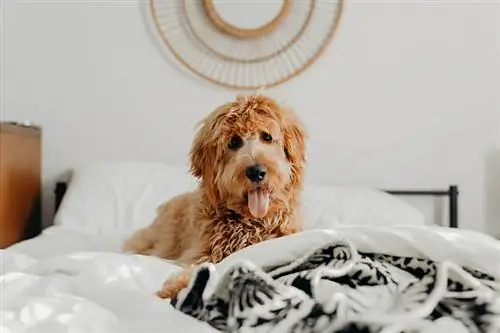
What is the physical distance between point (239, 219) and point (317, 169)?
1.09 meters

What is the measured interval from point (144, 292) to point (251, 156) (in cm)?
61

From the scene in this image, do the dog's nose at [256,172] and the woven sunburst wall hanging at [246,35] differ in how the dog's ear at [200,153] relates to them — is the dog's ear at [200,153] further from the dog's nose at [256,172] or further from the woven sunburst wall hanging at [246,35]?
the woven sunburst wall hanging at [246,35]

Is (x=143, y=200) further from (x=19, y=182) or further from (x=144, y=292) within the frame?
(x=144, y=292)

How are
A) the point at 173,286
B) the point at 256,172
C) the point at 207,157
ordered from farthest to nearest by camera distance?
the point at 207,157 → the point at 256,172 → the point at 173,286

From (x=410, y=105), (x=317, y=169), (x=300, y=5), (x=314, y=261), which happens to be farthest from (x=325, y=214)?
(x=314, y=261)

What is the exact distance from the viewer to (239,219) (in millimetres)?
1557

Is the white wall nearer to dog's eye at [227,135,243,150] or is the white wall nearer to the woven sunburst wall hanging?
the woven sunburst wall hanging

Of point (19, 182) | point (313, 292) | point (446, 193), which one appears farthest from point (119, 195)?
point (313, 292)

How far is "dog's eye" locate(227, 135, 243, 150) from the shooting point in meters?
1.53

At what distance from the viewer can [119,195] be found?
2.37 metres

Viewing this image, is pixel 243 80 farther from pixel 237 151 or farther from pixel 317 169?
pixel 237 151

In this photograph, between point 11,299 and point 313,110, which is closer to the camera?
point 11,299

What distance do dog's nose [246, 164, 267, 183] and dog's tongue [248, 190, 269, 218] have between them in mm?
39

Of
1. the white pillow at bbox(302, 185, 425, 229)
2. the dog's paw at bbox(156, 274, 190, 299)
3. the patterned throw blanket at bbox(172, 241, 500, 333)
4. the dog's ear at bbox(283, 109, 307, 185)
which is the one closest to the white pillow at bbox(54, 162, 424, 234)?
the white pillow at bbox(302, 185, 425, 229)
